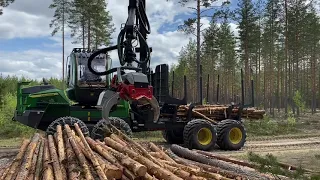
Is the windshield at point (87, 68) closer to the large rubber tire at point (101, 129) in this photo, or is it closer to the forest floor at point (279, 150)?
the large rubber tire at point (101, 129)

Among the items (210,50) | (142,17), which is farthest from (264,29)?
(142,17)

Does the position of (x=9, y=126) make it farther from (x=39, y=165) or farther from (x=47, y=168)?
(x=47, y=168)

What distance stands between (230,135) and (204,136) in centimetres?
108

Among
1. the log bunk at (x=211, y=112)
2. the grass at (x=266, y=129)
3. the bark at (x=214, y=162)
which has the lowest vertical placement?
the grass at (x=266, y=129)

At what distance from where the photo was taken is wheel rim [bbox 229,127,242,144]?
43.8ft

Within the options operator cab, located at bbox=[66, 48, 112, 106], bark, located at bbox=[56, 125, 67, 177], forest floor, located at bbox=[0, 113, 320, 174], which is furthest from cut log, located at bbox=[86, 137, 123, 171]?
operator cab, located at bbox=[66, 48, 112, 106]

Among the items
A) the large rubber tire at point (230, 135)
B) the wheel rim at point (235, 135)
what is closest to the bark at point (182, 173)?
the large rubber tire at point (230, 135)

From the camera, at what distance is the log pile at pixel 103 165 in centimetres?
586

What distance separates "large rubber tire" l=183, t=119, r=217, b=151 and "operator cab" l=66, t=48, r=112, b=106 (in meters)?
3.23

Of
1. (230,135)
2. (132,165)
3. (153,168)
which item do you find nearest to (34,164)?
(132,165)

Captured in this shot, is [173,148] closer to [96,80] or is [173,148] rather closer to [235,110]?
[96,80]

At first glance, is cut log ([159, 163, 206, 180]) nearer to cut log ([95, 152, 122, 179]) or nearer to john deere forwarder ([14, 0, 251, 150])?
cut log ([95, 152, 122, 179])

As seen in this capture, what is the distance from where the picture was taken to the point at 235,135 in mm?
13484

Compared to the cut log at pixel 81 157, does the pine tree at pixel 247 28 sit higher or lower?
higher
